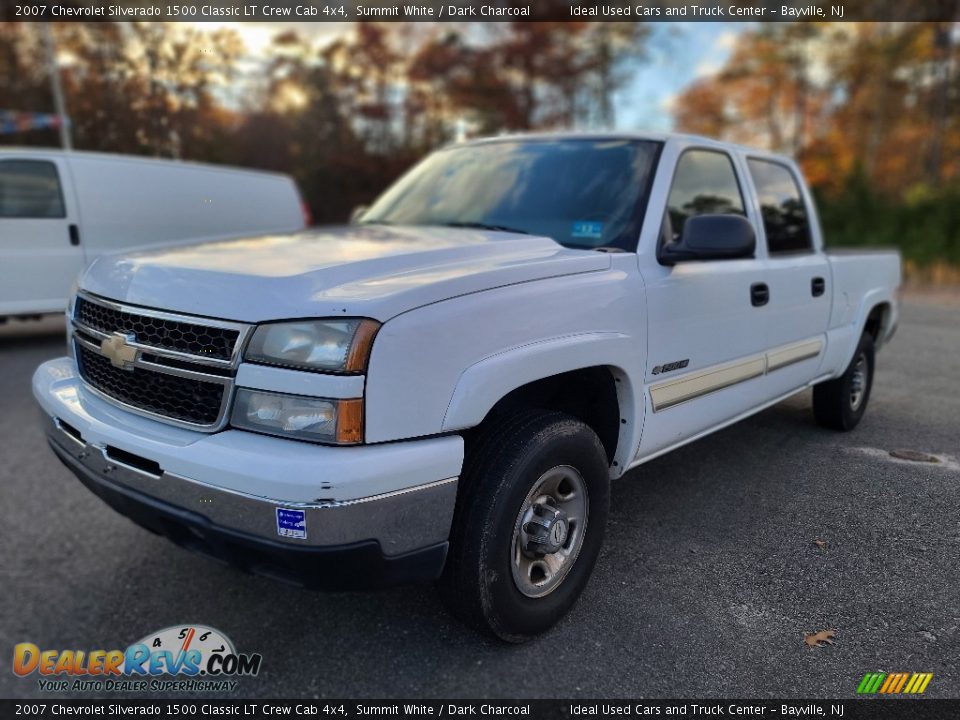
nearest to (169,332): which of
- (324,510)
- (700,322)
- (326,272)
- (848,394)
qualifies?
(326,272)

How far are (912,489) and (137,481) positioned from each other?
3.74 metres

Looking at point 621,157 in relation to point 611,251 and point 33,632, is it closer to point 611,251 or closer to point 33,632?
point 611,251

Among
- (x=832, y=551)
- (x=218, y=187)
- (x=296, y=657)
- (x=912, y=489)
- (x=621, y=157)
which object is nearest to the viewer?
(x=296, y=657)

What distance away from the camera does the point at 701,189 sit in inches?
137

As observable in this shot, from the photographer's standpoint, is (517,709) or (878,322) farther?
(878,322)

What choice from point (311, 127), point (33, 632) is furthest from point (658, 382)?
point (311, 127)

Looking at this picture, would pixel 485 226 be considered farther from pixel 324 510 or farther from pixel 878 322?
pixel 878 322

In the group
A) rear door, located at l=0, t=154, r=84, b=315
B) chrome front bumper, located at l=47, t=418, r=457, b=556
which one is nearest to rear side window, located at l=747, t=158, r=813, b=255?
chrome front bumper, located at l=47, t=418, r=457, b=556

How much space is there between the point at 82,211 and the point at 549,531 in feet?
24.0

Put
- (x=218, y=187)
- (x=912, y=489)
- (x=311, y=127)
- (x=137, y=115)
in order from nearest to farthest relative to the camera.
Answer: (x=912, y=489) < (x=137, y=115) < (x=218, y=187) < (x=311, y=127)

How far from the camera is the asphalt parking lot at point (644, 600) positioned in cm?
227

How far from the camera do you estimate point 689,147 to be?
339cm

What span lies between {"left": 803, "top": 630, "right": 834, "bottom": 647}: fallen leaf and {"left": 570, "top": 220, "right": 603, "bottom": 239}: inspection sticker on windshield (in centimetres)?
174

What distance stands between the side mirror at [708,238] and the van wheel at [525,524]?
0.93m
